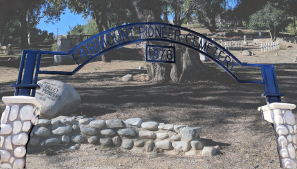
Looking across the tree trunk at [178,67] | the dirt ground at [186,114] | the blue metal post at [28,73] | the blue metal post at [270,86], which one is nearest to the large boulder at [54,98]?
the dirt ground at [186,114]

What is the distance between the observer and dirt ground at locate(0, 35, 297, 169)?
595 centimetres

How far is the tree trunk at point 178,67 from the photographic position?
11.7m

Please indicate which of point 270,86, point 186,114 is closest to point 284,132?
point 270,86

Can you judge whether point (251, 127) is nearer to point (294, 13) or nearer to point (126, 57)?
point (126, 57)

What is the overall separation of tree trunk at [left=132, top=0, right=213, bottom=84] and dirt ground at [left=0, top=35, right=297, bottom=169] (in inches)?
16.2

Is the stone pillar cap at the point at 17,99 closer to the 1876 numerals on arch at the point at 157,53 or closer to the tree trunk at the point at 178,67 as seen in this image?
the 1876 numerals on arch at the point at 157,53

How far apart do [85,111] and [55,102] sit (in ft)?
3.54

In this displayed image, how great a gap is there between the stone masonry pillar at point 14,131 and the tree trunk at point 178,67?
8009 millimetres

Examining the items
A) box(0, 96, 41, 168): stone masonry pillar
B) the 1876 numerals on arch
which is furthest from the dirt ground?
the 1876 numerals on arch

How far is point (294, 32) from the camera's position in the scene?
37375 mm

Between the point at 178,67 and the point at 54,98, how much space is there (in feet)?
17.3

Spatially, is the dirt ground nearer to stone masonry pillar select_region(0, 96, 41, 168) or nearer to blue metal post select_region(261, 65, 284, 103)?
blue metal post select_region(261, 65, 284, 103)

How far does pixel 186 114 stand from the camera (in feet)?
28.5

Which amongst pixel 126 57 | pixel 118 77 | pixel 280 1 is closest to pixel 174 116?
pixel 118 77
